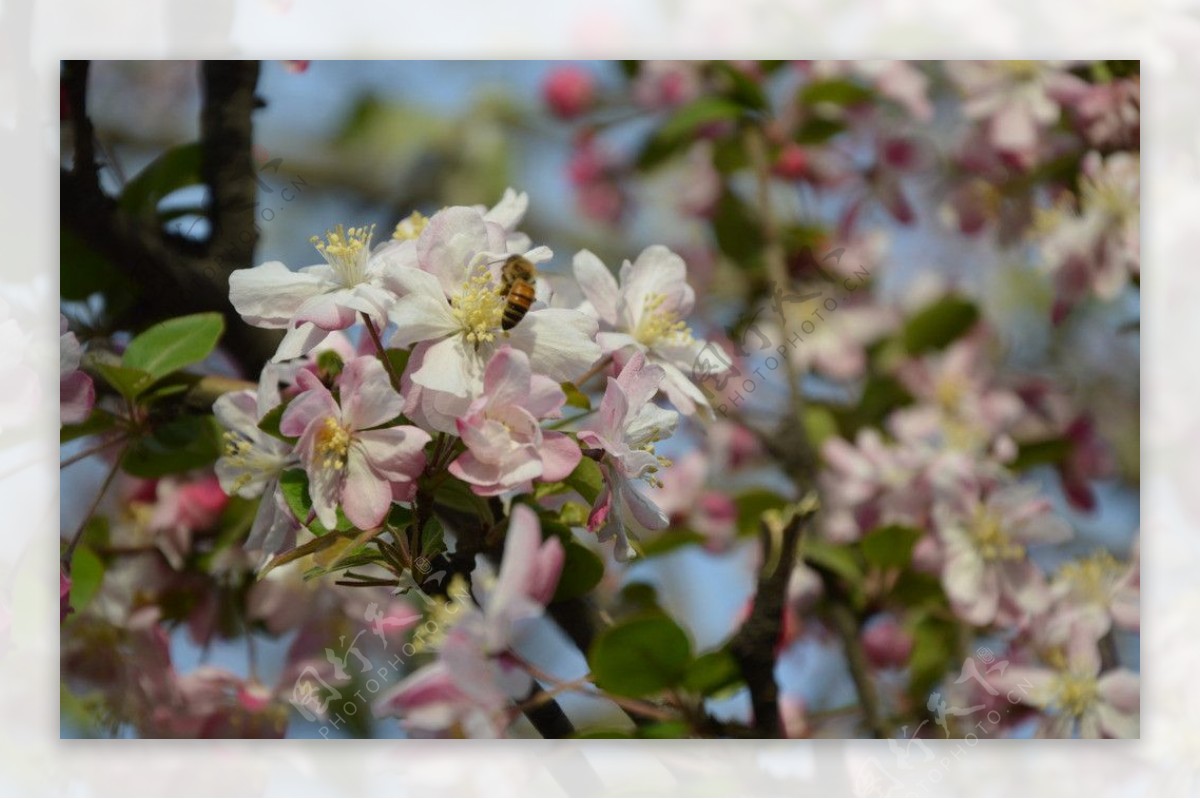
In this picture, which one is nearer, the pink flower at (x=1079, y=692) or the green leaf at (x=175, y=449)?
the green leaf at (x=175, y=449)

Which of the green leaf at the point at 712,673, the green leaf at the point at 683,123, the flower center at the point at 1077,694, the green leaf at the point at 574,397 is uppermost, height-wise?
the green leaf at the point at 683,123

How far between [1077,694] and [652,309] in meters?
0.67

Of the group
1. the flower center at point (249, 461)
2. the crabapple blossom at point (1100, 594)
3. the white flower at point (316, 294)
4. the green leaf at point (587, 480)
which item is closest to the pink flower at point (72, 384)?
the flower center at point (249, 461)

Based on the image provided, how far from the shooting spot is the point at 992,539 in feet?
4.27

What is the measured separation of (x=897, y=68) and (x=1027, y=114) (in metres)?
0.16

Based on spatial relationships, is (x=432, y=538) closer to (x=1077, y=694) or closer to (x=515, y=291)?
(x=515, y=291)

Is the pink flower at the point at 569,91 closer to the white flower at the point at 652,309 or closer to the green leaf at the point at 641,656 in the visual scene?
the white flower at the point at 652,309

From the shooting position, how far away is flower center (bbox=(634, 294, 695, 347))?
3.28ft

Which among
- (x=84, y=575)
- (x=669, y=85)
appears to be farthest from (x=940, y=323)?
(x=84, y=575)

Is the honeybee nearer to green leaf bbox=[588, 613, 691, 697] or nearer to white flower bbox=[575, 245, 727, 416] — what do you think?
white flower bbox=[575, 245, 727, 416]

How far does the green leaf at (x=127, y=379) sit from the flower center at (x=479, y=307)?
15.8 inches

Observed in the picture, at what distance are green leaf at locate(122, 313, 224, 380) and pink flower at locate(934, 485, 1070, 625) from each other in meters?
0.81

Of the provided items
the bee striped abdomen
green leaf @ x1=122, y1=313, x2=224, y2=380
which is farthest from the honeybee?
green leaf @ x1=122, y1=313, x2=224, y2=380

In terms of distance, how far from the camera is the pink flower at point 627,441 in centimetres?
85
